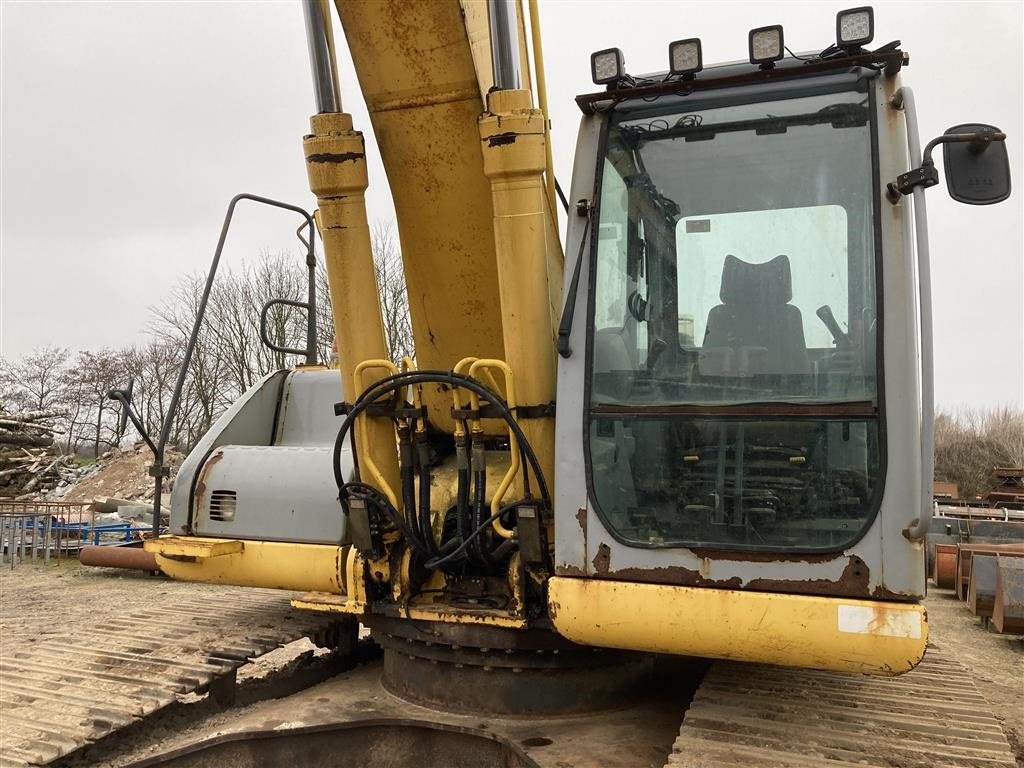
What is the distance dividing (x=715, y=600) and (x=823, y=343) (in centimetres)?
81

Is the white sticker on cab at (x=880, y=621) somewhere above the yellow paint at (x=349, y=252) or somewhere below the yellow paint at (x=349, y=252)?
below

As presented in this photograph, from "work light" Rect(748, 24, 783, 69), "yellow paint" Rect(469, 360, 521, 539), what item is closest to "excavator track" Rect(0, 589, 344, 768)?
"yellow paint" Rect(469, 360, 521, 539)

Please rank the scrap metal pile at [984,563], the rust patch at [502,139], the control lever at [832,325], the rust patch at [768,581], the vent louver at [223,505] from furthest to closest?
1. the scrap metal pile at [984,563]
2. the vent louver at [223,505]
3. the rust patch at [502,139]
4. the control lever at [832,325]
5. the rust patch at [768,581]

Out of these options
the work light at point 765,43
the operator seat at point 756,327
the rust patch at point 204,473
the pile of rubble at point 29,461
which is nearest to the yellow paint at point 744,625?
the operator seat at point 756,327

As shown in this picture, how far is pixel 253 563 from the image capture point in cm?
364

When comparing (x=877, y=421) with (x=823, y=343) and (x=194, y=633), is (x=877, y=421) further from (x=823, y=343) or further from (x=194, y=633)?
(x=194, y=633)

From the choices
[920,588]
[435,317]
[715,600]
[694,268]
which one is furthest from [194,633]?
[920,588]

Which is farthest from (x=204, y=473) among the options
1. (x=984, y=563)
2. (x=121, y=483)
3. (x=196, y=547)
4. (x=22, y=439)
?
(x=22, y=439)

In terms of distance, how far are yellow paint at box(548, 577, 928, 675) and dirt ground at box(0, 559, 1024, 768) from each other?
5.36ft

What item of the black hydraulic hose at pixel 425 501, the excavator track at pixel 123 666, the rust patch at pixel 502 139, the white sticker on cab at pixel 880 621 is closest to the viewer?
the white sticker on cab at pixel 880 621

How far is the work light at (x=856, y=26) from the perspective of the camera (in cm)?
248

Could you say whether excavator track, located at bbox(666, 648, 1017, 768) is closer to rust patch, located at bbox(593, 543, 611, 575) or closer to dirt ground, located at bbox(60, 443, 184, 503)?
rust patch, located at bbox(593, 543, 611, 575)

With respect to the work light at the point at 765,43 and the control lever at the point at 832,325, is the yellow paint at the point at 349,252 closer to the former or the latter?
the work light at the point at 765,43

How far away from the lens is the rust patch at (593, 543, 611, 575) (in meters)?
2.58
